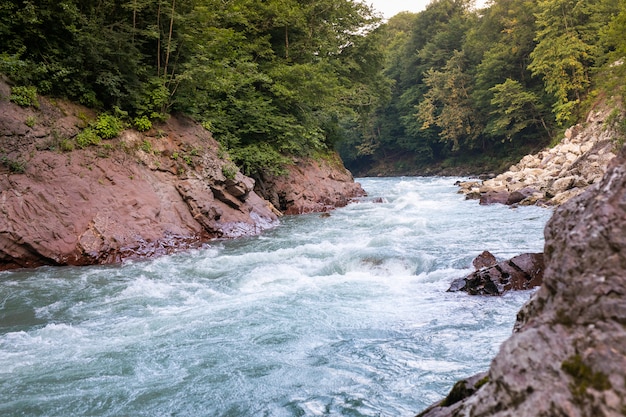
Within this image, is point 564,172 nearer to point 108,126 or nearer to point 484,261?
point 484,261

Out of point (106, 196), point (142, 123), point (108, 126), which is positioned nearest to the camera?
point (106, 196)

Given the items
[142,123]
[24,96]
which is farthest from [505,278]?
[24,96]

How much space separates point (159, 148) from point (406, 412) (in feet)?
34.5

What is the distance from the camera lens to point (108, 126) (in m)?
10.9

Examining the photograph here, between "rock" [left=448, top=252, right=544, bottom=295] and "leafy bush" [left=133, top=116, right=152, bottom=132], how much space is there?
29.8 ft

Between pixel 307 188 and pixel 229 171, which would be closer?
pixel 229 171

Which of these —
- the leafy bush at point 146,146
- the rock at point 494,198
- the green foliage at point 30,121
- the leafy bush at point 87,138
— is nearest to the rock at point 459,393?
the green foliage at point 30,121

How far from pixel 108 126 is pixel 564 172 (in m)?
17.4

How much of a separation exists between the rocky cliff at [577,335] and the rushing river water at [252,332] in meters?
1.79

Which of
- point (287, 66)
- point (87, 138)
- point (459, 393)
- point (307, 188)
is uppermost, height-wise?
point (287, 66)

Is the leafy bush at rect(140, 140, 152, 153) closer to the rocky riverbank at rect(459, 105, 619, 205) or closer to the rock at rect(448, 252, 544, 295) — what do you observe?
the rock at rect(448, 252, 544, 295)

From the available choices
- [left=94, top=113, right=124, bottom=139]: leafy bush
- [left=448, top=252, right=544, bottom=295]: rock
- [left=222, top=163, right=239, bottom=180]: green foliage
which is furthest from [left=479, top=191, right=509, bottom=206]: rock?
[left=94, top=113, right=124, bottom=139]: leafy bush

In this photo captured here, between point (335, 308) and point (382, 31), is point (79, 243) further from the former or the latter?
point (382, 31)

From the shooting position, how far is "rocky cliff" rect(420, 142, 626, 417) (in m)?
1.51
